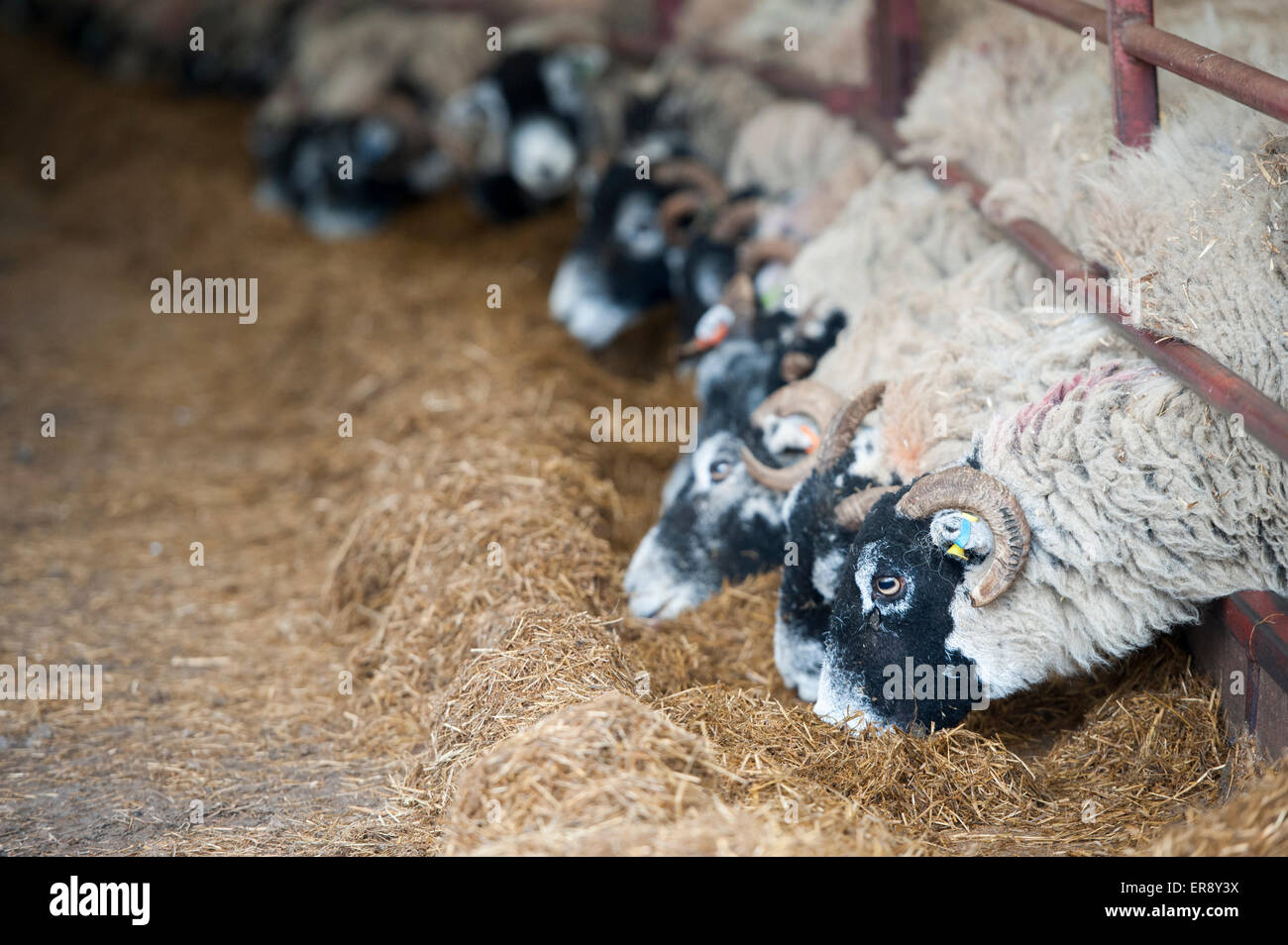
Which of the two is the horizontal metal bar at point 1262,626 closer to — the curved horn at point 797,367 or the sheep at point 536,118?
the curved horn at point 797,367

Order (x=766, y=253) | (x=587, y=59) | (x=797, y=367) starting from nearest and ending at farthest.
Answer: (x=797, y=367), (x=766, y=253), (x=587, y=59)

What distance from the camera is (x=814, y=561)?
3633 mm

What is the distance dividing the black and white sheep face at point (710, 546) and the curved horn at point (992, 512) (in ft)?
3.51

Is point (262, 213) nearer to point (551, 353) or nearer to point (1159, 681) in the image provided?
point (551, 353)

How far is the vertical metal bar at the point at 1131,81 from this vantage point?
11.3 ft

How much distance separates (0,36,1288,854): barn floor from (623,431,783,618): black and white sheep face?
10cm

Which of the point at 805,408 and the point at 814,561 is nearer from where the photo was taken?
the point at 814,561

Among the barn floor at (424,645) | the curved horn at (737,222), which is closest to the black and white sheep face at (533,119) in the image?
the barn floor at (424,645)

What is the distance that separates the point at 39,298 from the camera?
823 centimetres

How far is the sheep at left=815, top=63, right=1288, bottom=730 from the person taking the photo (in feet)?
9.84

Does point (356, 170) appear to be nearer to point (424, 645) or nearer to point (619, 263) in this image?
point (619, 263)

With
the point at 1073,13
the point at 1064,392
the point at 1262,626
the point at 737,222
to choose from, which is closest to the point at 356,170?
the point at 737,222

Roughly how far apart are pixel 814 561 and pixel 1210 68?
1674 mm
